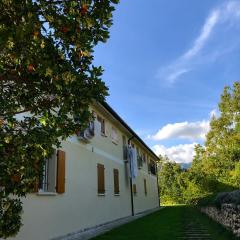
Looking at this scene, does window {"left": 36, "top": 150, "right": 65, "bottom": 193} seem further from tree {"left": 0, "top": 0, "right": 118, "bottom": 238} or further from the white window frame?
tree {"left": 0, "top": 0, "right": 118, "bottom": 238}

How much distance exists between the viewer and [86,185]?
1385 cm

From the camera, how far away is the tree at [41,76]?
412cm

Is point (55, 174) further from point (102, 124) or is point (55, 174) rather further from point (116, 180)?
point (116, 180)

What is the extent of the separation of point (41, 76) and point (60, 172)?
6.91 m

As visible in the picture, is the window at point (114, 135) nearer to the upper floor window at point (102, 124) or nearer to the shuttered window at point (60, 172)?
the upper floor window at point (102, 124)

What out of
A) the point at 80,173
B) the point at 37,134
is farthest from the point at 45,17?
the point at 80,173

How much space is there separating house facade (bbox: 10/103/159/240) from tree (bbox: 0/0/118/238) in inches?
54.8

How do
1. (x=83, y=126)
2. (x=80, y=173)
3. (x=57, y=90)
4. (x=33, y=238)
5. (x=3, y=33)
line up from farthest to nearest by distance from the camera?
(x=80, y=173)
(x=33, y=238)
(x=83, y=126)
(x=57, y=90)
(x=3, y=33)

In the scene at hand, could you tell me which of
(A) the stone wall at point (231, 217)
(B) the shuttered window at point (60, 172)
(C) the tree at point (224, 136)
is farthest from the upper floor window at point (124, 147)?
(C) the tree at point (224, 136)

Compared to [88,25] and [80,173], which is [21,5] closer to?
[88,25]

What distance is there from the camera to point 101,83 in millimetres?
4668

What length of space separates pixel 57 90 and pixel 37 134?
2.01 ft

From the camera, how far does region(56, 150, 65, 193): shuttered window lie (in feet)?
35.5

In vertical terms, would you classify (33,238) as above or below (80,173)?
below
